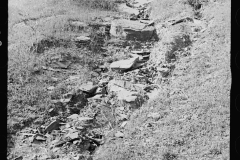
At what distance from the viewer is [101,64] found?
37.9 feet

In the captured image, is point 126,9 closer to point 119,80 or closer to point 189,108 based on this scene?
point 119,80

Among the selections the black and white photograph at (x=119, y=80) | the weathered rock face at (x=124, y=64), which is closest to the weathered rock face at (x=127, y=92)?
the black and white photograph at (x=119, y=80)

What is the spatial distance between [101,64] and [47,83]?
1.98 meters

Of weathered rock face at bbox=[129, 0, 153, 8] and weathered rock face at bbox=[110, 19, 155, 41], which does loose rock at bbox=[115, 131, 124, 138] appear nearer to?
weathered rock face at bbox=[110, 19, 155, 41]

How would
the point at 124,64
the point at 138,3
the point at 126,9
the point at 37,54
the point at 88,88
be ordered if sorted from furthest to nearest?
the point at 138,3 → the point at 126,9 → the point at 37,54 → the point at 124,64 → the point at 88,88

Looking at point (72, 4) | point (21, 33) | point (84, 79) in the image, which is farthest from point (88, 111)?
point (72, 4)

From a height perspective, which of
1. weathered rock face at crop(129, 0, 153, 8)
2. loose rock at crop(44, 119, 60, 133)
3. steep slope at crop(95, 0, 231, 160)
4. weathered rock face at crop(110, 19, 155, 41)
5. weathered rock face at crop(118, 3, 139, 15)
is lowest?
loose rock at crop(44, 119, 60, 133)

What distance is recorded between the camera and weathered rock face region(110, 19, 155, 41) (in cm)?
1258

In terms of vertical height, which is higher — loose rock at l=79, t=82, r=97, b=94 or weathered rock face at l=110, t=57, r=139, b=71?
weathered rock face at l=110, t=57, r=139, b=71

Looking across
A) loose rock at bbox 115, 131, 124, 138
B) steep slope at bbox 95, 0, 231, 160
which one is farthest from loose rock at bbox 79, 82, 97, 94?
loose rock at bbox 115, 131, 124, 138

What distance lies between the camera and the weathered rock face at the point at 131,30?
12.6 m

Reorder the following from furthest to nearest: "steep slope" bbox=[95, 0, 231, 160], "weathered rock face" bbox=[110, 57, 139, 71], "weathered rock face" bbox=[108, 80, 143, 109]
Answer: "weathered rock face" bbox=[110, 57, 139, 71] → "weathered rock face" bbox=[108, 80, 143, 109] → "steep slope" bbox=[95, 0, 231, 160]

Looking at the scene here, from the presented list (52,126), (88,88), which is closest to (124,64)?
(88,88)

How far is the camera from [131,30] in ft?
41.3
